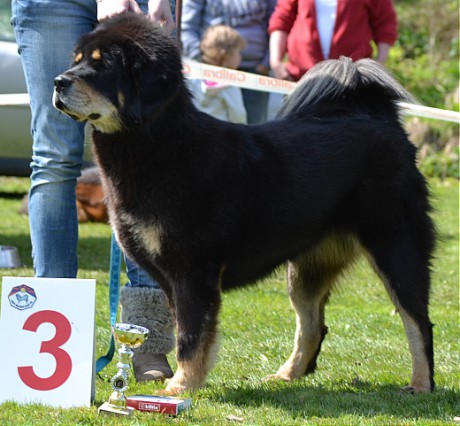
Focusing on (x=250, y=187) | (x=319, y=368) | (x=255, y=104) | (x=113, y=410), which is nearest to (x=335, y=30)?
(x=255, y=104)

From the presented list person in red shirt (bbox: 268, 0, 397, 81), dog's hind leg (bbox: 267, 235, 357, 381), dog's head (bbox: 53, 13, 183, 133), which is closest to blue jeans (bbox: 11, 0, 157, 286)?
dog's head (bbox: 53, 13, 183, 133)

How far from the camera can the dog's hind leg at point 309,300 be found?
3.94m

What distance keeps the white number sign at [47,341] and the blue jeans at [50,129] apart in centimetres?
53

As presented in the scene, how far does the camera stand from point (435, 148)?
13.6 metres

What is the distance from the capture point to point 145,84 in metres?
3.19

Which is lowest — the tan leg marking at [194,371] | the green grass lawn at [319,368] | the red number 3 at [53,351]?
the green grass lawn at [319,368]

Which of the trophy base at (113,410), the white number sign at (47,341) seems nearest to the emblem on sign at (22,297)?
the white number sign at (47,341)

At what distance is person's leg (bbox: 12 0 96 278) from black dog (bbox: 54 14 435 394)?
11.7 inches

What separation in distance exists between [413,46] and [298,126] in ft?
43.4

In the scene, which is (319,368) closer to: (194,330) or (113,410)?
(194,330)

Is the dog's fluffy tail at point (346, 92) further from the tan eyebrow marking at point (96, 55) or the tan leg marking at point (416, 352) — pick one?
the tan eyebrow marking at point (96, 55)

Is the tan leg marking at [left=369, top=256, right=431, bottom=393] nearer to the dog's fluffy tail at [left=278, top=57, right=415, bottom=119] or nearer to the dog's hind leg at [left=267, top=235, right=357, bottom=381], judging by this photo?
the dog's hind leg at [left=267, top=235, right=357, bottom=381]

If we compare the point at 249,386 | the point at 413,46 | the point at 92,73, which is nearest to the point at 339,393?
the point at 249,386

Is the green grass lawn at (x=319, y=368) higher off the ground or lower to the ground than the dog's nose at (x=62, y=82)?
lower
